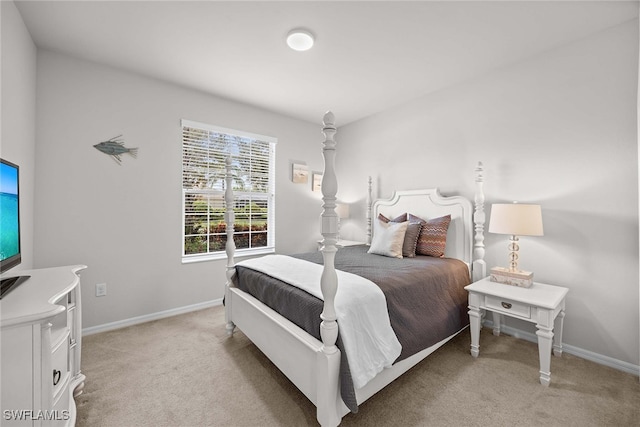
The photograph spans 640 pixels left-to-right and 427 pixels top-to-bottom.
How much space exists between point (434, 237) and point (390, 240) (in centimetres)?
46

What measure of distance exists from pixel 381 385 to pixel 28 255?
285 cm

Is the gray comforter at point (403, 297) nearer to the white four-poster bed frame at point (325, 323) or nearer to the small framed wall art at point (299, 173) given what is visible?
the white four-poster bed frame at point (325, 323)

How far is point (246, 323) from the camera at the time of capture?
2.18 metres

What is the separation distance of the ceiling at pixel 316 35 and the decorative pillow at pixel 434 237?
154cm

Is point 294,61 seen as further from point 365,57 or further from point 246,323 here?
point 246,323

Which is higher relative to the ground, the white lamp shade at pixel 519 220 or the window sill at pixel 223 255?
the white lamp shade at pixel 519 220

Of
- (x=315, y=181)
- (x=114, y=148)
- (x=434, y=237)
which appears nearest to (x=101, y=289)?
(x=114, y=148)

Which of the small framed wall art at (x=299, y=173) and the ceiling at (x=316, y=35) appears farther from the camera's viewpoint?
the small framed wall art at (x=299, y=173)

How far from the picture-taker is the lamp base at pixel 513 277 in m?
2.12

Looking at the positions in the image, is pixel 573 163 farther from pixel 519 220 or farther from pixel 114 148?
pixel 114 148

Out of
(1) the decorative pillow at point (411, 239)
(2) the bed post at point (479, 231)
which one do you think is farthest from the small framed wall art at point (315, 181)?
(2) the bed post at point (479, 231)

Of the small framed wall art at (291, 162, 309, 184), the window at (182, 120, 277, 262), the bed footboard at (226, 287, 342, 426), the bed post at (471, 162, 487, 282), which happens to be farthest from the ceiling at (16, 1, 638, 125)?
the bed footboard at (226, 287, 342, 426)

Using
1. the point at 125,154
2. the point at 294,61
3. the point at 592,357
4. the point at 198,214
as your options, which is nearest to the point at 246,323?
the point at 198,214

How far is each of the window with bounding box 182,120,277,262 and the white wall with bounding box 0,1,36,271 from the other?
3.90 feet
